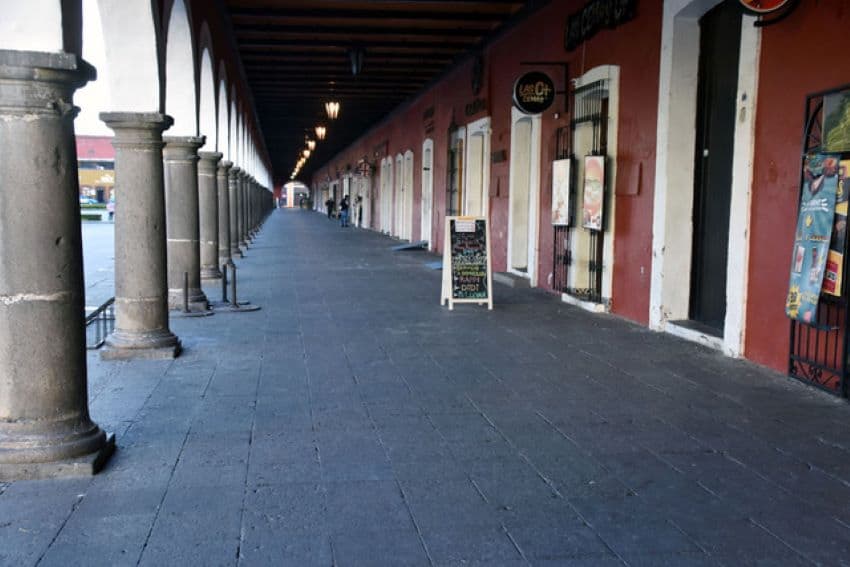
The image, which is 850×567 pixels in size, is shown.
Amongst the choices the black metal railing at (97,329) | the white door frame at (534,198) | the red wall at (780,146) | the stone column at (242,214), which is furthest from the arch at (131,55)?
the stone column at (242,214)

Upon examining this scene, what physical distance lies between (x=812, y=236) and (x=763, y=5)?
64.5 inches

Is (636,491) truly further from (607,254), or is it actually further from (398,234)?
(398,234)

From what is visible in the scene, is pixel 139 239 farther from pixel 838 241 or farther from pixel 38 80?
pixel 838 241

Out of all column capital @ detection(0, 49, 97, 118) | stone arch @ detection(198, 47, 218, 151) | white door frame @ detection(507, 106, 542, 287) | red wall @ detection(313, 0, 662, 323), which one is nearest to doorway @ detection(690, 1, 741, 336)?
red wall @ detection(313, 0, 662, 323)

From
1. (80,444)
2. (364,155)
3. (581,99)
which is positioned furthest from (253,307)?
(364,155)

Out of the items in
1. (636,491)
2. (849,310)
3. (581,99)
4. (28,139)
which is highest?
(581,99)

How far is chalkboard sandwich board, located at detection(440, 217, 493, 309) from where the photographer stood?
943cm

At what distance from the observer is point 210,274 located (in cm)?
1159

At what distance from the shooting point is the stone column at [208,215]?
37.3 feet

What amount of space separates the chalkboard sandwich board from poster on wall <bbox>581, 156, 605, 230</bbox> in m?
1.13

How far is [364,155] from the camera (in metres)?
34.1

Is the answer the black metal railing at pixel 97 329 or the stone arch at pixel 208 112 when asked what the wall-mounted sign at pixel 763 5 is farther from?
the stone arch at pixel 208 112

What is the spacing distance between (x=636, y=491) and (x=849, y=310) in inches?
99.9

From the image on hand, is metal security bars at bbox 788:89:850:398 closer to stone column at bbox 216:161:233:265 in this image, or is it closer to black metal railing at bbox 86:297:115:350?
black metal railing at bbox 86:297:115:350
